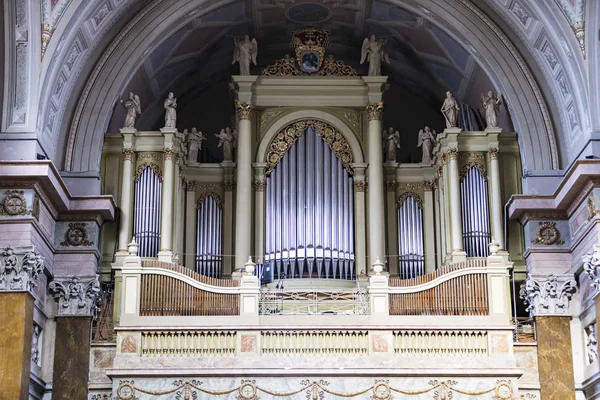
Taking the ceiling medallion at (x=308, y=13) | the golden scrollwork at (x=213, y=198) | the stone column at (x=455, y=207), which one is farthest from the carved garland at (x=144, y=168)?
the stone column at (x=455, y=207)

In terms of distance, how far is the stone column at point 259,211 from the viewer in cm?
2273

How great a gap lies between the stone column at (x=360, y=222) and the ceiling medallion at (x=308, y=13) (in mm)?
3141

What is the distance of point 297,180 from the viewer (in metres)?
23.3

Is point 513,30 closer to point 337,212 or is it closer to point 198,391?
point 337,212

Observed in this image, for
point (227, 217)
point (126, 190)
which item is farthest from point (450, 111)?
point (126, 190)

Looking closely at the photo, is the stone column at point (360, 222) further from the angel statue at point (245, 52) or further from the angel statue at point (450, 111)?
the angel statue at point (245, 52)

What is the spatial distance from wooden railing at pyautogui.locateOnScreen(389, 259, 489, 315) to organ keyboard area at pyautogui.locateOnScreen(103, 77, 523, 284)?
6.99 ft

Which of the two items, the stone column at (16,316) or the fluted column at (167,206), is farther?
the fluted column at (167,206)

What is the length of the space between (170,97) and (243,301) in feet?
18.1

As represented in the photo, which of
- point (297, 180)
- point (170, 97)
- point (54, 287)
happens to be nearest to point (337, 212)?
point (297, 180)

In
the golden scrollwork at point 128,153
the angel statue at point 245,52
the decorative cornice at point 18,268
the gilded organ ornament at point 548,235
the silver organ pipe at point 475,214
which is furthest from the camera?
the angel statue at point 245,52

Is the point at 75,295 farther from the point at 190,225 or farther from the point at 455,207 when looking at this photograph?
the point at 455,207

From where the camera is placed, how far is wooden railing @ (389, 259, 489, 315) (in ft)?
64.5

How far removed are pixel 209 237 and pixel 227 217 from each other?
0.54m
